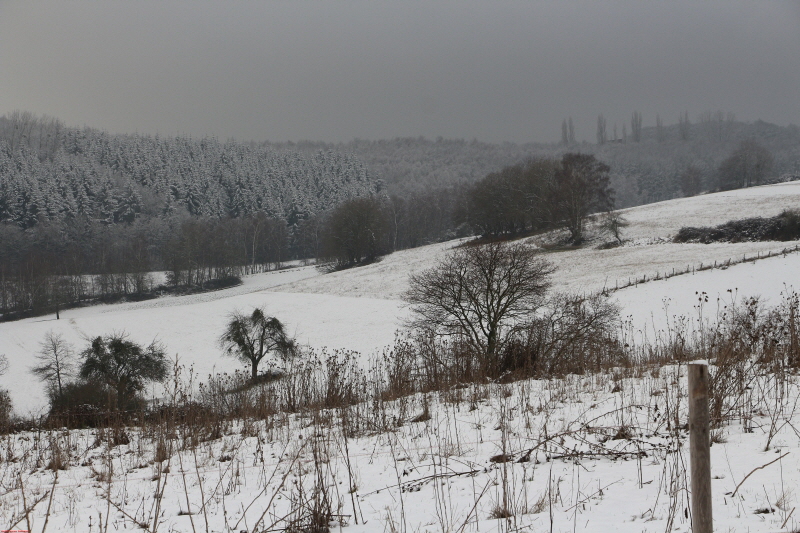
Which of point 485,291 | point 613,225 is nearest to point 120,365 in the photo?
point 485,291

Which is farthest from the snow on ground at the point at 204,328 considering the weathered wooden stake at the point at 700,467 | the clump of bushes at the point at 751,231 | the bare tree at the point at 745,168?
the bare tree at the point at 745,168

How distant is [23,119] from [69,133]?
34.2 m

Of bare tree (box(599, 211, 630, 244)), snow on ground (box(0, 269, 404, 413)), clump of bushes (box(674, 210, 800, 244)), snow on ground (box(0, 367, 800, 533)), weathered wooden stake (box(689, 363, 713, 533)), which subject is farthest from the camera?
bare tree (box(599, 211, 630, 244))

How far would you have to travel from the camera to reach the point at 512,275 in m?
20.9

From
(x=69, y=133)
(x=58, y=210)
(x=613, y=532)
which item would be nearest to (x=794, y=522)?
(x=613, y=532)

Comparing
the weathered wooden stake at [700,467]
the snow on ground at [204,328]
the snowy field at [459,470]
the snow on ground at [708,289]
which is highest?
the weathered wooden stake at [700,467]

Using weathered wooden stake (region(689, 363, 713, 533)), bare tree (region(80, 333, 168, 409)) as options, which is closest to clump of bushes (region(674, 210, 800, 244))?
bare tree (region(80, 333, 168, 409))

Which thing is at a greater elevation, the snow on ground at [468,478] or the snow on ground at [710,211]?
the snow on ground at [710,211]

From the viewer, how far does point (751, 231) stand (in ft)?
176

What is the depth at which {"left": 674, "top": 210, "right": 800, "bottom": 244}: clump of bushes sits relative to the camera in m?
50.2

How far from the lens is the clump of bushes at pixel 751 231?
50156 mm

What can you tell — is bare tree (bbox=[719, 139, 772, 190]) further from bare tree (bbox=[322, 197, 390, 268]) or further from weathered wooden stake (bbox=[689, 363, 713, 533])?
weathered wooden stake (bbox=[689, 363, 713, 533])

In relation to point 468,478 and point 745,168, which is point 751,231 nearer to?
point 468,478

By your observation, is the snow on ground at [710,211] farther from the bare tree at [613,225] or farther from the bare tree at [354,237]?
the bare tree at [354,237]
